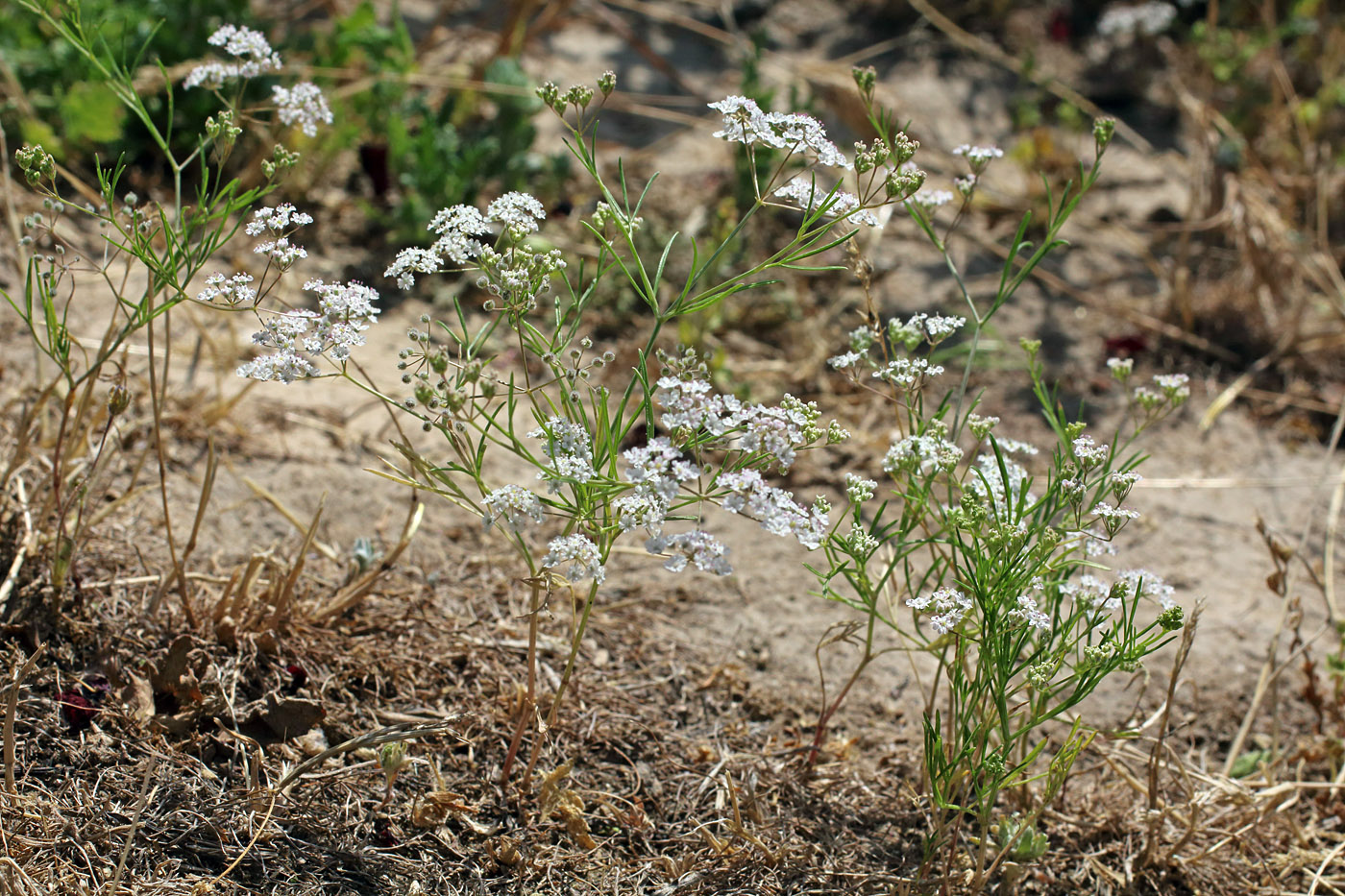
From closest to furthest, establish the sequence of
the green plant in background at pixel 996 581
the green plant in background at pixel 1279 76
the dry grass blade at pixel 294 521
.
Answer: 1. the green plant in background at pixel 996 581
2. the dry grass blade at pixel 294 521
3. the green plant in background at pixel 1279 76

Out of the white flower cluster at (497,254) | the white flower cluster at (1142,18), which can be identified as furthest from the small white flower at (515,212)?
the white flower cluster at (1142,18)

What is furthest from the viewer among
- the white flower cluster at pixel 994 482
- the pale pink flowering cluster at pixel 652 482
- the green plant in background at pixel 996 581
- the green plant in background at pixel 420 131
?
the green plant in background at pixel 420 131

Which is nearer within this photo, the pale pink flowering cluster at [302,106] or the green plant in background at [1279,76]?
the pale pink flowering cluster at [302,106]

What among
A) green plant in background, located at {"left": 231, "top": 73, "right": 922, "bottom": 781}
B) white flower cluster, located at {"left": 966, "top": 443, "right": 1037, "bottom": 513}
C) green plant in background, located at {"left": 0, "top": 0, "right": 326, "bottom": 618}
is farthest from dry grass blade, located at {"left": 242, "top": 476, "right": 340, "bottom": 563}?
white flower cluster, located at {"left": 966, "top": 443, "right": 1037, "bottom": 513}

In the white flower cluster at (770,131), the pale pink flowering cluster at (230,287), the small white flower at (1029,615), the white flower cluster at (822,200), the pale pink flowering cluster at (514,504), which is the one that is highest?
the white flower cluster at (770,131)

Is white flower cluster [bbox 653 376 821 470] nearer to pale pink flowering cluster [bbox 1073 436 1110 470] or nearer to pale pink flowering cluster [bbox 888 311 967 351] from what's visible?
pale pink flowering cluster [bbox 888 311 967 351]

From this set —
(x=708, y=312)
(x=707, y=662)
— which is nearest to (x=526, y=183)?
(x=708, y=312)

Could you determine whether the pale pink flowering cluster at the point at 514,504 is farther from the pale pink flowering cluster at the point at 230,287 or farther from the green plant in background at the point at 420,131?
the green plant in background at the point at 420,131

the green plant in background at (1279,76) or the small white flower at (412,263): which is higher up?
the green plant in background at (1279,76)
